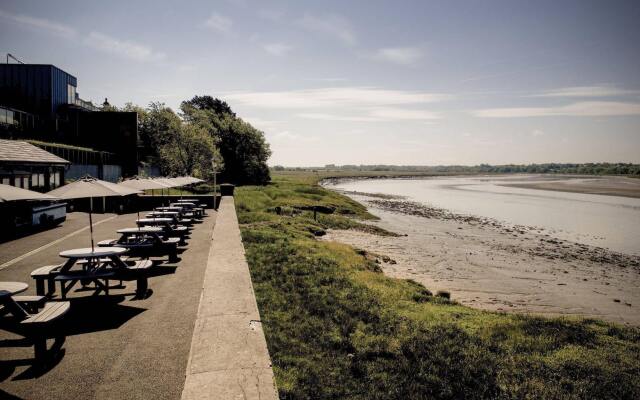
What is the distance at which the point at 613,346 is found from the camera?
9.33 metres

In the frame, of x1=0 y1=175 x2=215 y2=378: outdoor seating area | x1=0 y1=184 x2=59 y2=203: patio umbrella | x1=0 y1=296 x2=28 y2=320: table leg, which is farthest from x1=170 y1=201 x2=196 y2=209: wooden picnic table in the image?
x1=0 y1=296 x2=28 y2=320: table leg

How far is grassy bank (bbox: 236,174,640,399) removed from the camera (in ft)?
21.2

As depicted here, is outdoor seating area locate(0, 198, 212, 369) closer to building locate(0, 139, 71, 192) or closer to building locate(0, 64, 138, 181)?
building locate(0, 139, 71, 192)

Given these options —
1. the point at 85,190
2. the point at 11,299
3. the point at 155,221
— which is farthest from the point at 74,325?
the point at 155,221

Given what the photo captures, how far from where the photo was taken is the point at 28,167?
18969mm

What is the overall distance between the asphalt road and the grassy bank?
1722mm

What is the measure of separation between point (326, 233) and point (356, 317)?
Result: 58.6 feet

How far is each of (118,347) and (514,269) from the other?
19482 millimetres

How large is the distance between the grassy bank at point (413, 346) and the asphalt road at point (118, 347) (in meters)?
1.72

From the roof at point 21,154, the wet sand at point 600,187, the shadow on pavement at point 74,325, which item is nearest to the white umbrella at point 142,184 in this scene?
the roof at point 21,154

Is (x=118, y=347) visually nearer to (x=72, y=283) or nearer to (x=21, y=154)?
(x=72, y=283)

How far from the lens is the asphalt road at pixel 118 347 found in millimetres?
5195

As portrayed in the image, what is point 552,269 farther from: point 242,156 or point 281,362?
point 242,156

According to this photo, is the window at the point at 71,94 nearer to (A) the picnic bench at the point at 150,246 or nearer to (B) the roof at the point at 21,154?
(B) the roof at the point at 21,154
